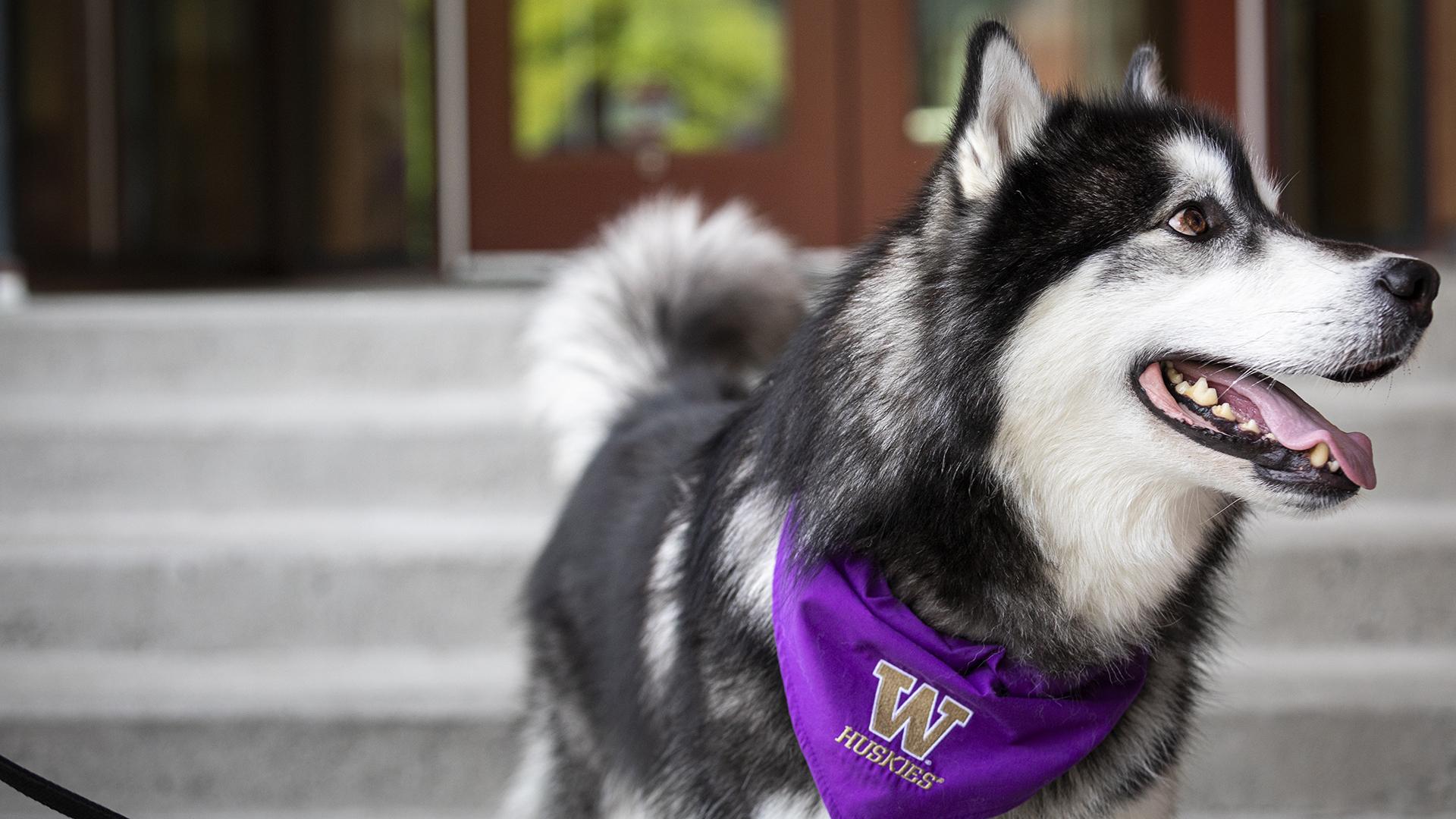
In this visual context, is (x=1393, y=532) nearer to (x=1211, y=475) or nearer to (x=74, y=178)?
(x=1211, y=475)

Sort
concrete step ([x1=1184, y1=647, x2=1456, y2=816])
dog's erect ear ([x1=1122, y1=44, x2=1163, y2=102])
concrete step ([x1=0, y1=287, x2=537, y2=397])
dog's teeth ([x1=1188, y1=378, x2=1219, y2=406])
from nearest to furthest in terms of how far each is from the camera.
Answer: dog's teeth ([x1=1188, y1=378, x2=1219, y2=406]) < dog's erect ear ([x1=1122, y1=44, x2=1163, y2=102]) < concrete step ([x1=1184, y1=647, x2=1456, y2=816]) < concrete step ([x1=0, y1=287, x2=537, y2=397])

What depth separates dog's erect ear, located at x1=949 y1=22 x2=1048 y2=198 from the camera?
1.49 m

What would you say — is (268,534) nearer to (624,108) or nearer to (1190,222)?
(1190,222)

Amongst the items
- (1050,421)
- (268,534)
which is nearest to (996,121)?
(1050,421)

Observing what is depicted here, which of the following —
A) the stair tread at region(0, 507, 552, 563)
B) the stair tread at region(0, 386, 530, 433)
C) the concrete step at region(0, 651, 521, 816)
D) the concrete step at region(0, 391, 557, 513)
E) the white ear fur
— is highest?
the white ear fur

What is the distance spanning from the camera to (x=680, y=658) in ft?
5.62

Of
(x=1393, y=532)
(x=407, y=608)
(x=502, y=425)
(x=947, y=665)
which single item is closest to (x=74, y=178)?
(x=502, y=425)

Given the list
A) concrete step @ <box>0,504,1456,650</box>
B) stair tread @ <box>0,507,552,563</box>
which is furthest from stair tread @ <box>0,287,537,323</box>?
concrete step @ <box>0,504,1456,650</box>

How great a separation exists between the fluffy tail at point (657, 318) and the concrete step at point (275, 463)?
1.82 ft

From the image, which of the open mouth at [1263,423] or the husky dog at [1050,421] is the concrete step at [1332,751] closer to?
the husky dog at [1050,421]

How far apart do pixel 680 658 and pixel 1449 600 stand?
1.87m

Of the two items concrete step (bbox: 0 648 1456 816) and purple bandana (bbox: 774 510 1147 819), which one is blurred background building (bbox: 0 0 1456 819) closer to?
concrete step (bbox: 0 648 1456 816)

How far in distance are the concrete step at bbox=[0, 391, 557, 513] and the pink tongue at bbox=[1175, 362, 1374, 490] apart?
6.26 feet

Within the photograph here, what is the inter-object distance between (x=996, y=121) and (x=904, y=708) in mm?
731
